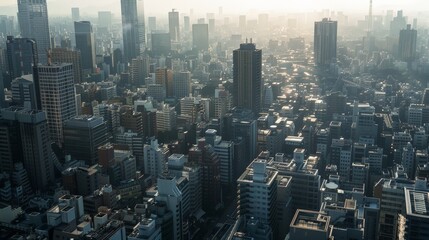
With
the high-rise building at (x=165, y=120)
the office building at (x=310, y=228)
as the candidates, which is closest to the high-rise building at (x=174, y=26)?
the high-rise building at (x=165, y=120)

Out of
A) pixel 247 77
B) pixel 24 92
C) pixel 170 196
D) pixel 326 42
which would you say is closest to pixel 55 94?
pixel 24 92

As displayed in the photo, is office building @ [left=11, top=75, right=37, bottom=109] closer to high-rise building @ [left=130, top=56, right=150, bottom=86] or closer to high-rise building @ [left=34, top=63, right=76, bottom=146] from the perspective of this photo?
high-rise building @ [left=34, top=63, right=76, bottom=146]

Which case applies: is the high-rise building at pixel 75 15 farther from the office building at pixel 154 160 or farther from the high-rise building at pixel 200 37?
the office building at pixel 154 160

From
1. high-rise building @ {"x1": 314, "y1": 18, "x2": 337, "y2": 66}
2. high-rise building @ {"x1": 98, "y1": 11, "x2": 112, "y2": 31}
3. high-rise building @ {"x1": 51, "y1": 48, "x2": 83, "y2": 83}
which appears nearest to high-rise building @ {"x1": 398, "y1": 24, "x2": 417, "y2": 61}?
high-rise building @ {"x1": 314, "y1": 18, "x2": 337, "y2": 66}

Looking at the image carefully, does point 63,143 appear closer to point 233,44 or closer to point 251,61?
point 251,61

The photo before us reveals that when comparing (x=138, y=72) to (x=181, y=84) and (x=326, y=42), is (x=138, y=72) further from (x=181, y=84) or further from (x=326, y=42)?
(x=326, y=42)

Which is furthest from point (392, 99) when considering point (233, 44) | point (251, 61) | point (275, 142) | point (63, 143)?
point (233, 44)

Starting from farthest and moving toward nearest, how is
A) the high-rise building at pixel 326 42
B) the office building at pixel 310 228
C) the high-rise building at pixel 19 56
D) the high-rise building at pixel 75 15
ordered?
the high-rise building at pixel 75 15, the high-rise building at pixel 326 42, the high-rise building at pixel 19 56, the office building at pixel 310 228
